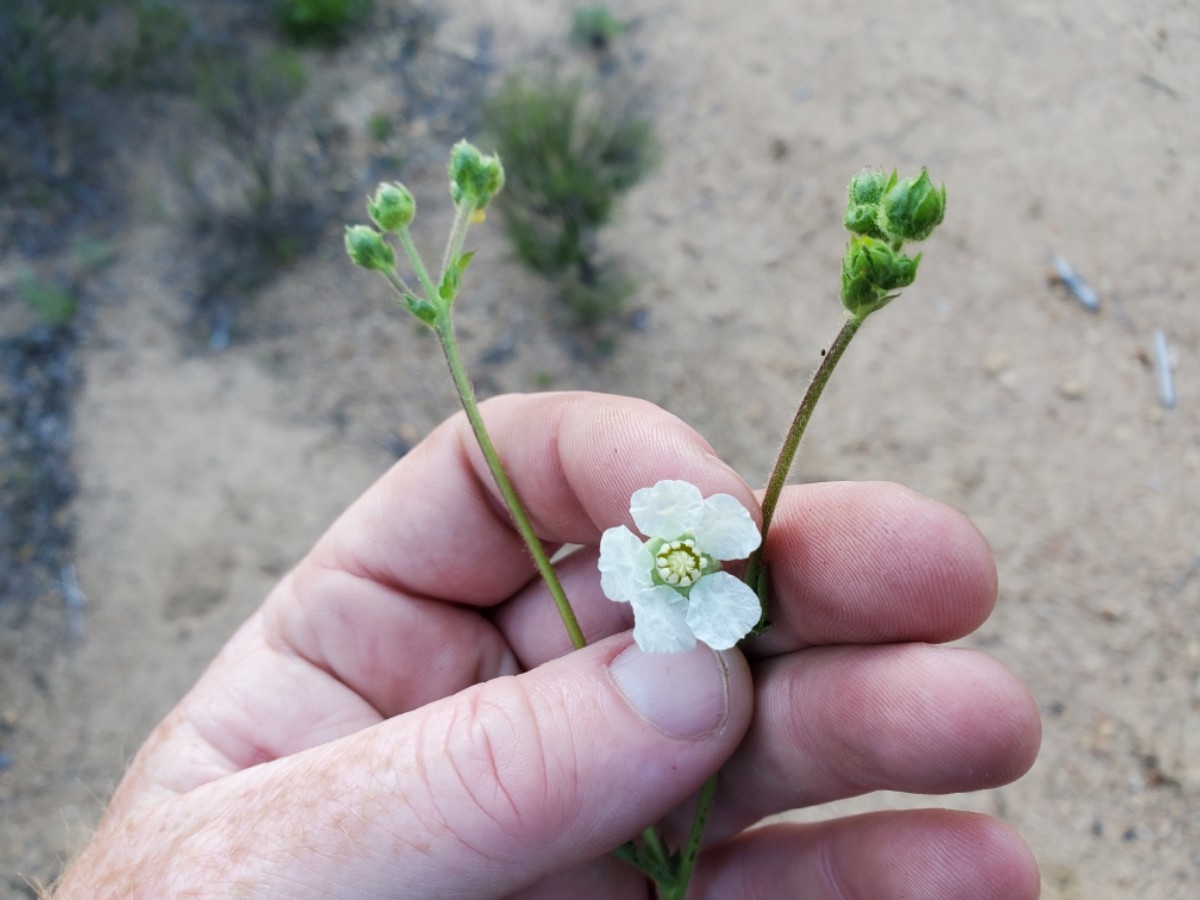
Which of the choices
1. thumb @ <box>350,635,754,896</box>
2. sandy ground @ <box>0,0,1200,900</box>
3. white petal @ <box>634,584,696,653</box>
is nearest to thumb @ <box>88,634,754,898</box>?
thumb @ <box>350,635,754,896</box>

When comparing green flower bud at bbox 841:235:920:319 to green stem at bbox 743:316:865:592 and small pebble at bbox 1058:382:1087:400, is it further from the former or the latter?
small pebble at bbox 1058:382:1087:400

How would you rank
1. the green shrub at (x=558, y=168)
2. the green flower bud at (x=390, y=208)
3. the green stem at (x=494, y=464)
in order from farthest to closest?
the green shrub at (x=558, y=168), the green flower bud at (x=390, y=208), the green stem at (x=494, y=464)

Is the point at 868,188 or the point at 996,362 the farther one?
the point at 996,362

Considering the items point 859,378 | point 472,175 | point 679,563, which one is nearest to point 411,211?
point 472,175

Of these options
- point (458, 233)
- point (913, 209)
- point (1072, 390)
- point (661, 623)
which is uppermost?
point (913, 209)

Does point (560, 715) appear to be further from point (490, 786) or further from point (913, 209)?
point (913, 209)

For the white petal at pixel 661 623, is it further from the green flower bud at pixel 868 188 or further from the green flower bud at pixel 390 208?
the green flower bud at pixel 390 208

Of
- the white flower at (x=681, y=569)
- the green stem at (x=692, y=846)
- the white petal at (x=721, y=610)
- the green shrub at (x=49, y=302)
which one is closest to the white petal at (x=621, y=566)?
the white flower at (x=681, y=569)
